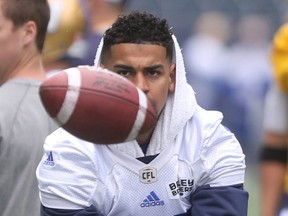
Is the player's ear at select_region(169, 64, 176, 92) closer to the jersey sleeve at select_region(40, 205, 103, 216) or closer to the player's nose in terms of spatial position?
the player's nose

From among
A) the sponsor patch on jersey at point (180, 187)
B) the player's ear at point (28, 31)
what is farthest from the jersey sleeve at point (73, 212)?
the player's ear at point (28, 31)

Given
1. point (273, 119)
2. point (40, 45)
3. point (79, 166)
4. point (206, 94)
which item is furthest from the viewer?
point (206, 94)


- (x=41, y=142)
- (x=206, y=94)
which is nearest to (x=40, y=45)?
(x=41, y=142)

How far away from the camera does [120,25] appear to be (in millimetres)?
4125

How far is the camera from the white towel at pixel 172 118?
4129 mm

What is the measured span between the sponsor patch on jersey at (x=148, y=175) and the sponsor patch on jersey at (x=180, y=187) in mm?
59

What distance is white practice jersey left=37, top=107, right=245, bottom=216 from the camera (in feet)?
13.4

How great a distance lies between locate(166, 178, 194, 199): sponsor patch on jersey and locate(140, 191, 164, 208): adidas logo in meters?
0.04

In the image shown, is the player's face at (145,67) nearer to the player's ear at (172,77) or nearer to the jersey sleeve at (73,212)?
the player's ear at (172,77)

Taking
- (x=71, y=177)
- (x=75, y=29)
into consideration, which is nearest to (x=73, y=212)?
(x=71, y=177)

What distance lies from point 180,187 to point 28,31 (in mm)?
1291

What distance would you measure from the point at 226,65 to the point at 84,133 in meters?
8.58

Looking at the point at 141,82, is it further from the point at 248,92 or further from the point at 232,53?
the point at 232,53

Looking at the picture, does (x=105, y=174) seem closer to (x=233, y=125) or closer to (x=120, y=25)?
(x=120, y=25)
